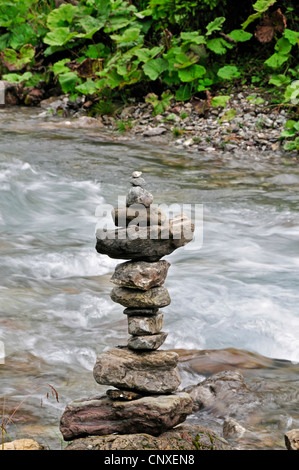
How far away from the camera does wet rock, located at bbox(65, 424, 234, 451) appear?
9.98 ft

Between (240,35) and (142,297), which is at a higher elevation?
(240,35)

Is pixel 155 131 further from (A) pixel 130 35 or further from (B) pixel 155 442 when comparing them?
(B) pixel 155 442

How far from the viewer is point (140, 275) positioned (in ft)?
11.4

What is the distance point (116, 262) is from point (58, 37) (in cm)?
1009

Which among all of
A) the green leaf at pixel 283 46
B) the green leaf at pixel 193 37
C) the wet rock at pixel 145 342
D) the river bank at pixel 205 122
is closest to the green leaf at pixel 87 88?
the river bank at pixel 205 122

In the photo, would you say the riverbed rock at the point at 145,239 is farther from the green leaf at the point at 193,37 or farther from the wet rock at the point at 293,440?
the green leaf at the point at 193,37

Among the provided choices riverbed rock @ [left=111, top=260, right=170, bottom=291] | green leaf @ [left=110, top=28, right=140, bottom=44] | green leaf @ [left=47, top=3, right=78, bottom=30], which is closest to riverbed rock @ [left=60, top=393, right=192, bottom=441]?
riverbed rock @ [left=111, top=260, right=170, bottom=291]

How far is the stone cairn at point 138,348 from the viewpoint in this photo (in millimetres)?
3346

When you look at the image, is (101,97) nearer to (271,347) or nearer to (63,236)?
(63,236)

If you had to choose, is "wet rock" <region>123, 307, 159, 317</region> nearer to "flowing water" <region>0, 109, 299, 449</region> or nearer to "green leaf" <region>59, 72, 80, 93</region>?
"flowing water" <region>0, 109, 299, 449</region>

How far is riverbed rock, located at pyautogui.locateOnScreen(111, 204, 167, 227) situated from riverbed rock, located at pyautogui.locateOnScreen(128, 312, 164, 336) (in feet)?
1.79

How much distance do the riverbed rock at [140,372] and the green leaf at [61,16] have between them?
45.0 ft

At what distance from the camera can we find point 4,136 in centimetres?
1229

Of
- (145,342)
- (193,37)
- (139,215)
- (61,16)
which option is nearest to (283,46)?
(193,37)
